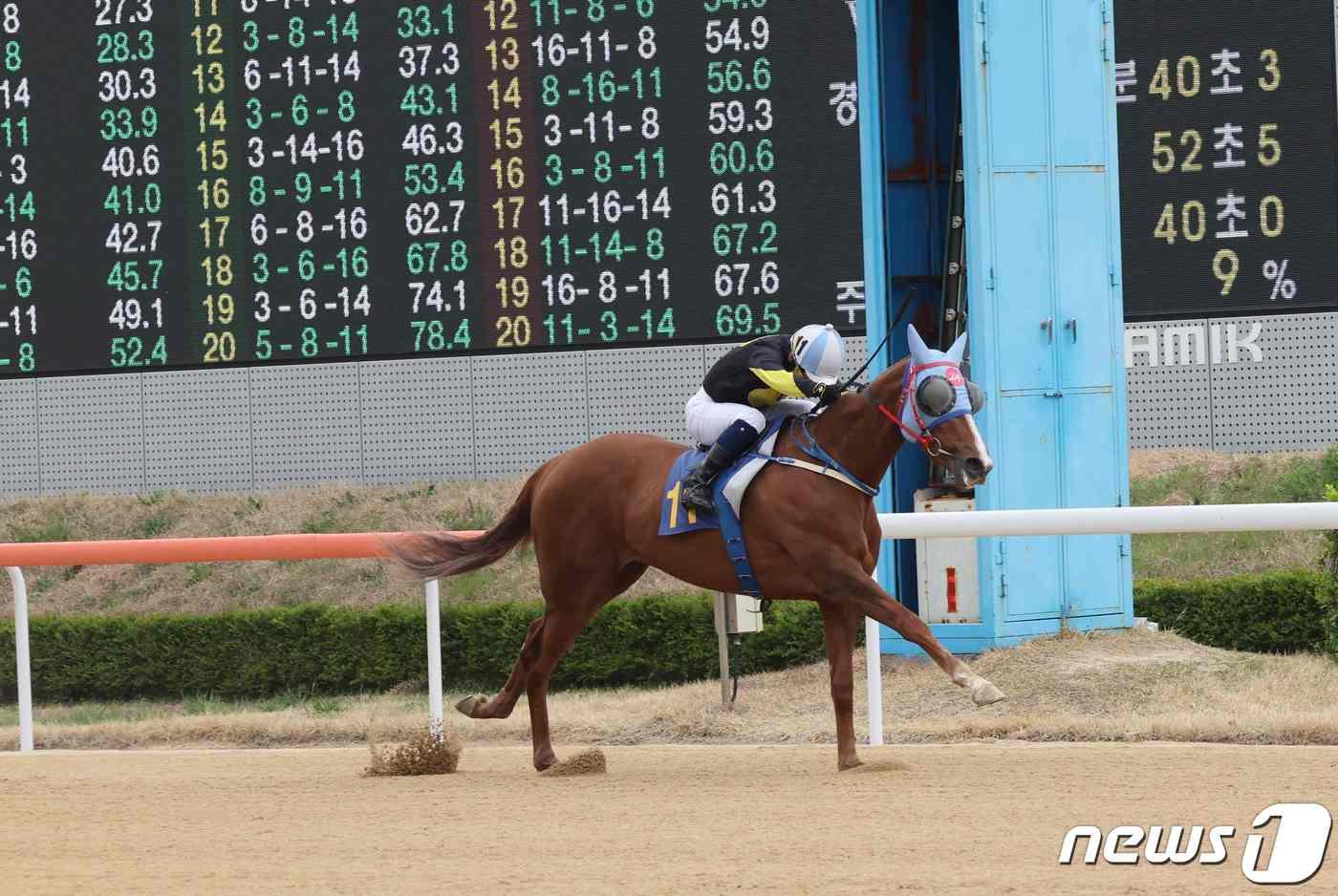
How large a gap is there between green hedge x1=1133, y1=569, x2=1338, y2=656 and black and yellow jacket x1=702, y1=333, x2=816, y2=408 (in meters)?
4.50

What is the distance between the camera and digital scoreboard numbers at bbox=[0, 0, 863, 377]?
33.6ft

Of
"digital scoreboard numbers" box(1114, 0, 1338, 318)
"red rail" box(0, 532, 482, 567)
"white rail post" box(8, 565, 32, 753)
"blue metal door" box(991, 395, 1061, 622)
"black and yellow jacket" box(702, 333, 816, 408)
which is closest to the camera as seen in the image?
"black and yellow jacket" box(702, 333, 816, 408)

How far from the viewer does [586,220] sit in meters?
10.5

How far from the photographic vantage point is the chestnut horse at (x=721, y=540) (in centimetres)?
541

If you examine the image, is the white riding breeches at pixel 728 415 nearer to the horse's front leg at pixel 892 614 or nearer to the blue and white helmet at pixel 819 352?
the blue and white helmet at pixel 819 352

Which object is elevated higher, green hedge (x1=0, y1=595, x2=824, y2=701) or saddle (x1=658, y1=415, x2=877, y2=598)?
saddle (x1=658, y1=415, x2=877, y2=598)

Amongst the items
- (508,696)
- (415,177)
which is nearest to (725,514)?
(508,696)

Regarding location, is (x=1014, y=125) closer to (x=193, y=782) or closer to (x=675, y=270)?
(x=675, y=270)

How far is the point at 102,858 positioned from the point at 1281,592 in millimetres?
6857

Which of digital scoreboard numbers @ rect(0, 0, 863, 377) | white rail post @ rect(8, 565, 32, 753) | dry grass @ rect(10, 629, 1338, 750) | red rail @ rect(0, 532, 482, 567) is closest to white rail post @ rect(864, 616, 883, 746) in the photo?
dry grass @ rect(10, 629, 1338, 750)

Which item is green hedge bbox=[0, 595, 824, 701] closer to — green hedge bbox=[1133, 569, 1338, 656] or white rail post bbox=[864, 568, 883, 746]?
green hedge bbox=[1133, 569, 1338, 656]

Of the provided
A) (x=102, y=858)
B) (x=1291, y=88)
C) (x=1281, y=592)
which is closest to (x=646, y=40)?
(x=1291, y=88)

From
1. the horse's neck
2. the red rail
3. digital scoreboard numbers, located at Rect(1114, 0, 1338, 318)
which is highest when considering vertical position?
digital scoreboard numbers, located at Rect(1114, 0, 1338, 318)

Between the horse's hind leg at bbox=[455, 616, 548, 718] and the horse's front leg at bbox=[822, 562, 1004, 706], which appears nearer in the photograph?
the horse's front leg at bbox=[822, 562, 1004, 706]
